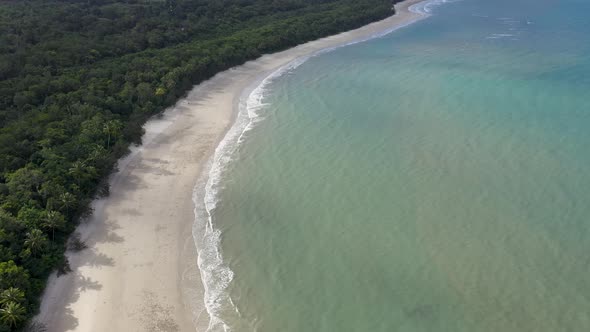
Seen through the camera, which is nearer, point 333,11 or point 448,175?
point 448,175

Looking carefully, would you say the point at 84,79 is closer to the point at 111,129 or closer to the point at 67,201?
the point at 111,129

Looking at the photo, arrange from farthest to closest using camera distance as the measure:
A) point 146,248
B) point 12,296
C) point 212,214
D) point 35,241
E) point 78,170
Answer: point 78,170 → point 212,214 → point 146,248 → point 35,241 → point 12,296

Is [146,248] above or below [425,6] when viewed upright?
above

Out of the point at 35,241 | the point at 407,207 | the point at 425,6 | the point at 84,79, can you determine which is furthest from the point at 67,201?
the point at 425,6

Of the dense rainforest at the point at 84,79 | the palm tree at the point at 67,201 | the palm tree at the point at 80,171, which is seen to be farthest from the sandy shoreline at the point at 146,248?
the palm tree at the point at 80,171

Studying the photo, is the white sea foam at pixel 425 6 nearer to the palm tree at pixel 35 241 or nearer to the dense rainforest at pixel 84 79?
the dense rainforest at pixel 84 79

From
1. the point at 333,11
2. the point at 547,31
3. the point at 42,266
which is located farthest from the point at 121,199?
the point at 547,31

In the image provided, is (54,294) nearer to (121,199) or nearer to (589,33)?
(121,199)
